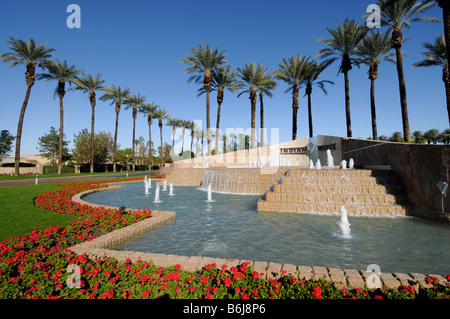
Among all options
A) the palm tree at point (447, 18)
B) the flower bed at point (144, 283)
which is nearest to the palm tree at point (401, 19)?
the palm tree at point (447, 18)

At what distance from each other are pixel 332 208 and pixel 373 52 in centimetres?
2347

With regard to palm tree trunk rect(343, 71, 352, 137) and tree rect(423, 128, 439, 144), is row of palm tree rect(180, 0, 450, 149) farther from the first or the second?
tree rect(423, 128, 439, 144)

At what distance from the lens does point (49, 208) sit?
933 centimetres

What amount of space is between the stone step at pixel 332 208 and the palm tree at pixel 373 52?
19.1 metres

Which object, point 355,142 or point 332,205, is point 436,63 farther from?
point 332,205

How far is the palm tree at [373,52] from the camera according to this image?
2384 cm

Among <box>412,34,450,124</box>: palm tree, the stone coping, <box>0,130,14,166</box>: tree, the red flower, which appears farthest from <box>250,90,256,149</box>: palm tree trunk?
<box>0,130,14,166</box>: tree

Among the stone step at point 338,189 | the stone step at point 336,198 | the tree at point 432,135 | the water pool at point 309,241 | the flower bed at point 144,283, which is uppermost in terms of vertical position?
the tree at point 432,135

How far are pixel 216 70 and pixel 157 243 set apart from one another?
31.5 metres

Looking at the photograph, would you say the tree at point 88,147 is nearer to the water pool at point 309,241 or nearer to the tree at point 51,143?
the tree at point 51,143

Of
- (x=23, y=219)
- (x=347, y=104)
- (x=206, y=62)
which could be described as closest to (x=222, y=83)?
(x=206, y=62)

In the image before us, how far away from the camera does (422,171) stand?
8312 millimetres

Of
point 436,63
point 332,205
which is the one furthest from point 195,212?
point 436,63

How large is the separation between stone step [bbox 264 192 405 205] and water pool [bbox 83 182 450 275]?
1.04m
